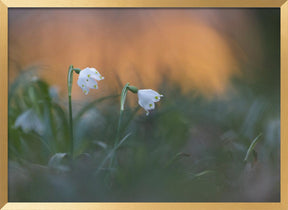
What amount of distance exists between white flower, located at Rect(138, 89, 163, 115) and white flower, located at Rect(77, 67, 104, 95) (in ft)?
0.51

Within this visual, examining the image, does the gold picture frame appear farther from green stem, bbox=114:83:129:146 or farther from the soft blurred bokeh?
green stem, bbox=114:83:129:146

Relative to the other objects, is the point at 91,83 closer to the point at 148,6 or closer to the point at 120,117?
the point at 120,117

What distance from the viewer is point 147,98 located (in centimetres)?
97

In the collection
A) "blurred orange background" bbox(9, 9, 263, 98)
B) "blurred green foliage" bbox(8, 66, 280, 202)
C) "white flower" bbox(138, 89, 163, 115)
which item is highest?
"blurred orange background" bbox(9, 9, 263, 98)

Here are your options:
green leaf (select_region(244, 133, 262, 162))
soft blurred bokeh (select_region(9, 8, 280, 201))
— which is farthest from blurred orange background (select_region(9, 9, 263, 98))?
green leaf (select_region(244, 133, 262, 162))

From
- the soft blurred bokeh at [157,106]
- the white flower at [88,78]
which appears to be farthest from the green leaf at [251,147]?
the white flower at [88,78]

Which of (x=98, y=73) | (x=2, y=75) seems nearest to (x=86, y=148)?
(x=98, y=73)

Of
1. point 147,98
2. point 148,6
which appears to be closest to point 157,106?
point 147,98

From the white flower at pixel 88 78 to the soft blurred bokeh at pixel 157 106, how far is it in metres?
0.03

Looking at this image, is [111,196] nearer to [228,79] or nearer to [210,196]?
[210,196]

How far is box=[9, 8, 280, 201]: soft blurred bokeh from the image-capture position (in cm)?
99

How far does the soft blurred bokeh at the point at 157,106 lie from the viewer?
99 centimetres

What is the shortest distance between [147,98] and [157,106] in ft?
0.18

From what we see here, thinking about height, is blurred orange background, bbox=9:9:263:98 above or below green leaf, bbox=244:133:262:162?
above
